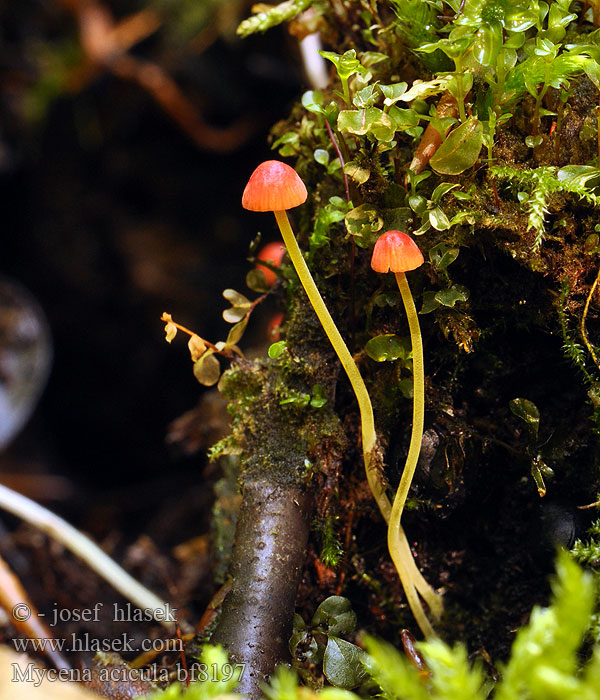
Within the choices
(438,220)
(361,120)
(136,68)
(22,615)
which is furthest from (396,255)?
(136,68)

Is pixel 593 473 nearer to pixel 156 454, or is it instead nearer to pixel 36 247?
pixel 156 454

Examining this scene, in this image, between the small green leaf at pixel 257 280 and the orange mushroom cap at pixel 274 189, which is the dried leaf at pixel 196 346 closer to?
the small green leaf at pixel 257 280

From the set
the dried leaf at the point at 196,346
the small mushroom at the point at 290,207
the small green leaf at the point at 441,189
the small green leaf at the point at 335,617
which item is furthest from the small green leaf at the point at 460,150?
the small green leaf at the point at 335,617

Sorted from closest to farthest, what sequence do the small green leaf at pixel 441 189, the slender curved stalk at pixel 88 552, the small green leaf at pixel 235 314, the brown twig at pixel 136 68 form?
1. the small green leaf at pixel 441 189
2. the small green leaf at pixel 235 314
3. the slender curved stalk at pixel 88 552
4. the brown twig at pixel 136 68

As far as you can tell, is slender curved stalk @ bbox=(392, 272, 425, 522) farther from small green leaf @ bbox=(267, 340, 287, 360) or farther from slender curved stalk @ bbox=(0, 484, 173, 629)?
slender curved stalk @ bbox=(0, 484, 173, 629)

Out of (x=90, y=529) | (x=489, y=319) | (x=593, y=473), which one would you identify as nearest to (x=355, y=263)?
(x=489, y=319)

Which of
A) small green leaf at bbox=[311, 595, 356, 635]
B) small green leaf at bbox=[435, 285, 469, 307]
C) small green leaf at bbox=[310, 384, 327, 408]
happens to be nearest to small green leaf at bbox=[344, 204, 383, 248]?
small green leaf at bbox=[435, 285, 469, 307]
